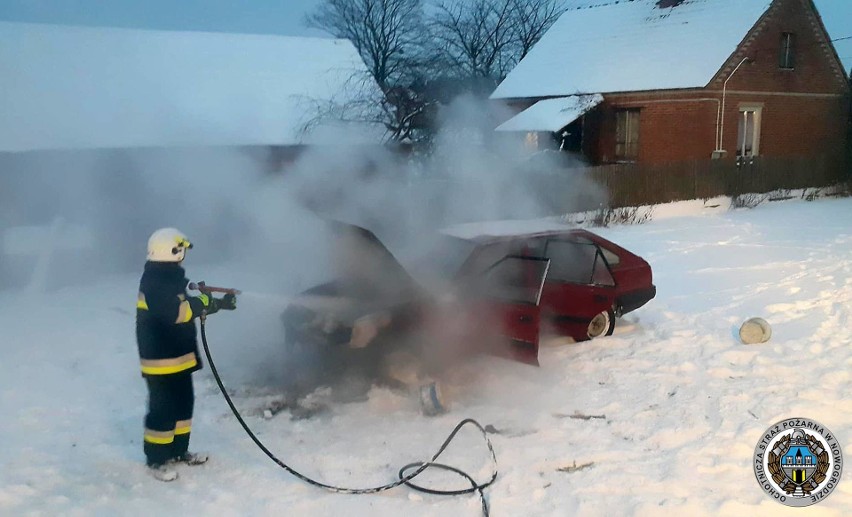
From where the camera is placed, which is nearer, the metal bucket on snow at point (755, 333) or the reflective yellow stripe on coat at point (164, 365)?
the reflective yellow stripe on coat at point (164, 365)

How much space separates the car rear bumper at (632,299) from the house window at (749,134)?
18657 mm

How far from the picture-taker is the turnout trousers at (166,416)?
15.2 feet

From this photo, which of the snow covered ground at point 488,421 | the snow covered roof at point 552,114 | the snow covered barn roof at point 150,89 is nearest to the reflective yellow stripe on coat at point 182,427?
the snow covered ground at point 488,421

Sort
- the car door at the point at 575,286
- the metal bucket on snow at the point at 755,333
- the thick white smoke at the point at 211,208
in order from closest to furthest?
1. the car door at the point at 575,286
2. the metal bucket on snow at the point at 755,333
3. the thick white smoke at the point at 211,208

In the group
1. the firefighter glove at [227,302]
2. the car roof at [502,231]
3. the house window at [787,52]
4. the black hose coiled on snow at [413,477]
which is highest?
the house window at [787,52]

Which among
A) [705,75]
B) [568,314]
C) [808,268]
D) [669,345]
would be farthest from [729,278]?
[705,75]

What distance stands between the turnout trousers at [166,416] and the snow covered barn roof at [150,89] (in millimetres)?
6872

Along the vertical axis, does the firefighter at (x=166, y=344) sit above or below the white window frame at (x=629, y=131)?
below

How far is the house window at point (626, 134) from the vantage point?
2405 cm

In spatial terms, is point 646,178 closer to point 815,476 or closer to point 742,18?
point 742,18

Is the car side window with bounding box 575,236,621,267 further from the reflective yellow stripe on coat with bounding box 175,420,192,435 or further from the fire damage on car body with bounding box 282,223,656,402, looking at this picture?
the reflective yellow stripe on coat with bounding box 175,420,192,435

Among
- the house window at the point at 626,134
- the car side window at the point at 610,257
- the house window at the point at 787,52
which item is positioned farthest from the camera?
Result: the house window at the point at 787,52

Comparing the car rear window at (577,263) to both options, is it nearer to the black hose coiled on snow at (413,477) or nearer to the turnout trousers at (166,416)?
the black hose coiled on snow at (413,477)

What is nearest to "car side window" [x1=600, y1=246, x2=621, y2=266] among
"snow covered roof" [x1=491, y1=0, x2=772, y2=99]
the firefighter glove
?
the firefighter glove
